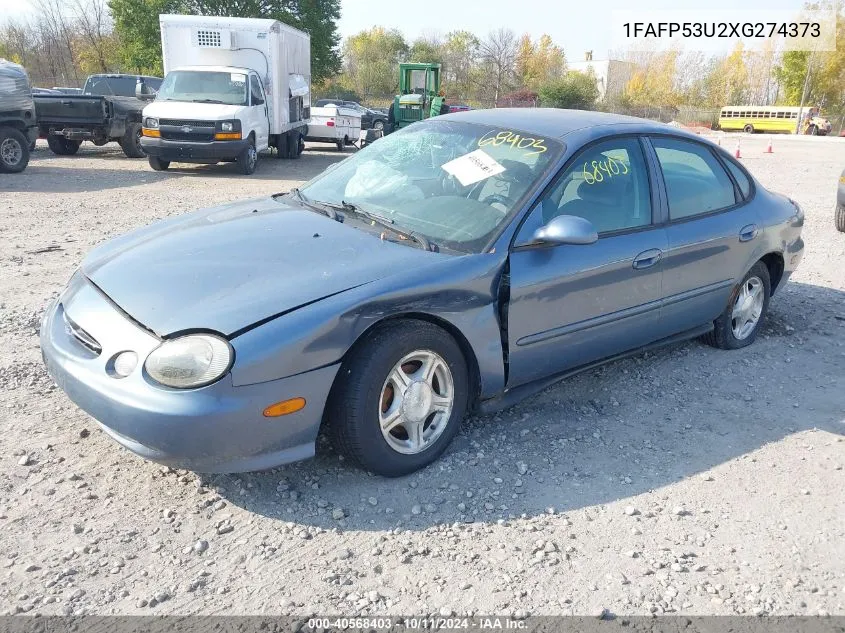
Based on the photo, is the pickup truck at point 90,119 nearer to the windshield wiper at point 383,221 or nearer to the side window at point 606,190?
the windshield wiper at point 383,221

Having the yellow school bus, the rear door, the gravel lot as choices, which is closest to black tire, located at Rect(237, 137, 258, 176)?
the gravel lot

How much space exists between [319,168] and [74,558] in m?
14.3

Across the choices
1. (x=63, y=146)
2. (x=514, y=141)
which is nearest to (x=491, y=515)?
(x=514, y=141)

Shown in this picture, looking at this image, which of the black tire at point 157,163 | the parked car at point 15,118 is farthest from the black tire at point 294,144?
the parked car at point 15,118

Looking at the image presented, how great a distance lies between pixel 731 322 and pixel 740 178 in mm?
992

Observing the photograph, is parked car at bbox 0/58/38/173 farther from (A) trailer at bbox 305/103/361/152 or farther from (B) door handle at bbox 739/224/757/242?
(B) door handle at bbox 739/224/757/242

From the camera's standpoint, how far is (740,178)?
185 inches

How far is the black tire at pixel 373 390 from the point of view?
2822mm

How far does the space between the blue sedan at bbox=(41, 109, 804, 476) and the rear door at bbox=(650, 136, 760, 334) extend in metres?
0.01

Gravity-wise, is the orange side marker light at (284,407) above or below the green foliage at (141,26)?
below

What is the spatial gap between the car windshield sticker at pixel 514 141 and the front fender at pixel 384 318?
77 cm

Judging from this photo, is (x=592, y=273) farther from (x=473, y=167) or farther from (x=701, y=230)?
(x=701, y=230)

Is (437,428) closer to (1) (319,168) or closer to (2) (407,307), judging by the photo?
(2) (407,307)

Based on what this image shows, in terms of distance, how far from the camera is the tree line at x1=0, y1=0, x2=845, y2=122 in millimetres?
36188
